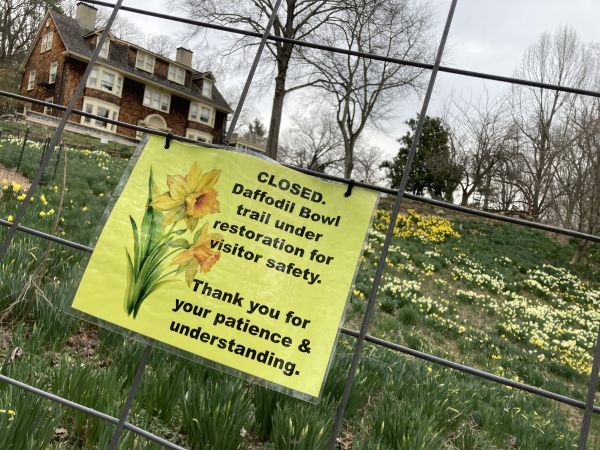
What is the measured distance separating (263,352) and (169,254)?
1.27 feet

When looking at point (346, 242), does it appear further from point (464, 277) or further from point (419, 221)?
point (419, 221)

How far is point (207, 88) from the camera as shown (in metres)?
37.5

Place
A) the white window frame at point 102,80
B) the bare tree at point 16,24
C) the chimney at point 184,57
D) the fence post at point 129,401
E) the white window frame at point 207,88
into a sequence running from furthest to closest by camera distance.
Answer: the white window frame at point 207,88 < the chimney at point 184,57 < the white window frame at point 102,80 < the bare tree at point 16,24 < the fence post at point 129,401

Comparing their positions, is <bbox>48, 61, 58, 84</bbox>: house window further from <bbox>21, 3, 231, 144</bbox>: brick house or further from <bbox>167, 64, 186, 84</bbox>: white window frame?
<bbox>167, 64, 186, 84</bbox>: white window frame

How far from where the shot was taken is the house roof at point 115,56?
28839 millimetres

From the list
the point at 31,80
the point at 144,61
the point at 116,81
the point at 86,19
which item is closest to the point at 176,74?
the point at 144,61

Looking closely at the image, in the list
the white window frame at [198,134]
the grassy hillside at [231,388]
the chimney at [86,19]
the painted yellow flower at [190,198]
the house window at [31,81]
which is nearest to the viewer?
the painted yellow flower at [190,198]

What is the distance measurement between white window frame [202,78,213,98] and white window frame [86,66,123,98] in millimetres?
7242

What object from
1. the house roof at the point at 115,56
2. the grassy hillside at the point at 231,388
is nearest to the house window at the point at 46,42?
the house roof at the point at 115,56

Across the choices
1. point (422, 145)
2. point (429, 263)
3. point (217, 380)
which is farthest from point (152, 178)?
point (422, 145)

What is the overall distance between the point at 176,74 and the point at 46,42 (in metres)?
8.69

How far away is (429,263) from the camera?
11.0 m

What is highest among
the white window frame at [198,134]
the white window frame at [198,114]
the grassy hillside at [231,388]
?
the white window frame at [198,114]

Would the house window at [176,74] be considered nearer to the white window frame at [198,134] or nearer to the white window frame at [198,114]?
the white window frame at [198,114]
